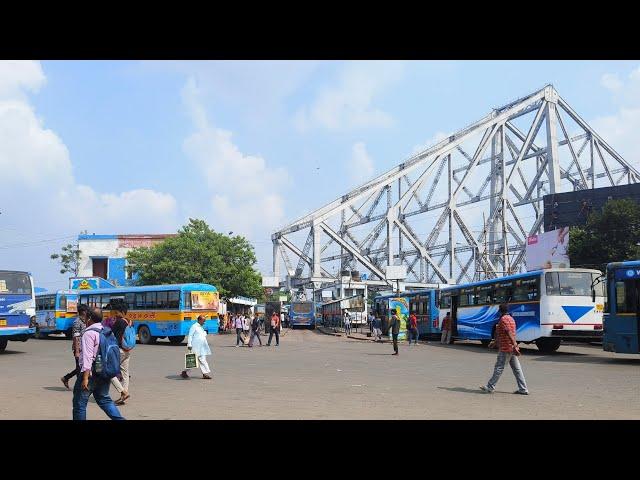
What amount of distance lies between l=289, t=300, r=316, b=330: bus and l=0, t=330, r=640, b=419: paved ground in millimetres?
38138

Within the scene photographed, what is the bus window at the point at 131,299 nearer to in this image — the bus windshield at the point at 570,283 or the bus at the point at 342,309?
the bus windshield at the point at 570,283

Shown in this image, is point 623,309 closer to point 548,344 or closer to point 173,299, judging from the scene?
point 548,344

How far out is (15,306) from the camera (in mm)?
20328

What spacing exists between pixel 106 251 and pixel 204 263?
20749mm

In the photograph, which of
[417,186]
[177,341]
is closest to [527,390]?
[177,341]

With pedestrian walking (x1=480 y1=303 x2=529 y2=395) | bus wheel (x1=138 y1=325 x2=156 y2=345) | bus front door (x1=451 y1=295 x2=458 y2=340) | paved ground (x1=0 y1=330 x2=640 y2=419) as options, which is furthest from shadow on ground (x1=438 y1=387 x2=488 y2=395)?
bus wheel (x1=138 y1=325 x2=156 y2=345)

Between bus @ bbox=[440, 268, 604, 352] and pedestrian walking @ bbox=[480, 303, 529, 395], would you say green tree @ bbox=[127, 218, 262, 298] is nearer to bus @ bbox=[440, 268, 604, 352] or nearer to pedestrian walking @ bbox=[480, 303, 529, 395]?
bus @ bbox=[440, 268, 604, 352]

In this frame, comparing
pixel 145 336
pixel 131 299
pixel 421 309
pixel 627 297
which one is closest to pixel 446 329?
pixel 421 309

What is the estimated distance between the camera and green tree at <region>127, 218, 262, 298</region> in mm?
43906

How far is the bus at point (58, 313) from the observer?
3344 centimetres
